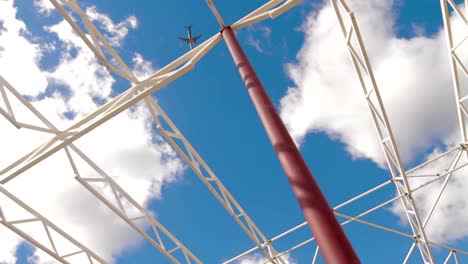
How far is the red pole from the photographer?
12.4ft

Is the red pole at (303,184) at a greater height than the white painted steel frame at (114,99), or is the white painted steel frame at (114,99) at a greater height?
the white painted steel frame at (114,99)

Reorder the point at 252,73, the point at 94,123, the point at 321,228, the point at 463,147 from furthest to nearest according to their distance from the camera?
the point at 463,147
the point at 94,123
the point at 252,73
the point at 321,228

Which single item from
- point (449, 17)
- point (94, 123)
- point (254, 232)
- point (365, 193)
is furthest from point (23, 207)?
point (449, 17)

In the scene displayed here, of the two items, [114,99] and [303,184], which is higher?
[114,99]

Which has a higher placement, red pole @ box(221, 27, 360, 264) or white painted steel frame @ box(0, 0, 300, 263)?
white painted steel frame @ box(0, 0, 300, 263)

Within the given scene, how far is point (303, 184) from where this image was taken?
438 centimetres

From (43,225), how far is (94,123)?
3684 millimetres

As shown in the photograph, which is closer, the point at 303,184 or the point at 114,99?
the point at 303,184

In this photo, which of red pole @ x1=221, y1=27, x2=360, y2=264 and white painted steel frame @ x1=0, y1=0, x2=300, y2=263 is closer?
red pole @ x1=221, y1=27, x2=360, y2=264

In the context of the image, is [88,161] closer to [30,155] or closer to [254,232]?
[30,155]

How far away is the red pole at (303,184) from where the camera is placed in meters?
3.78

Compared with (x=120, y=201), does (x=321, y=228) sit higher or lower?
lower

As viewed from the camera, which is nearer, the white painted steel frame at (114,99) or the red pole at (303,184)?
the red pole at (303,184)

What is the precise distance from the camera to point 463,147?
9750 mm
